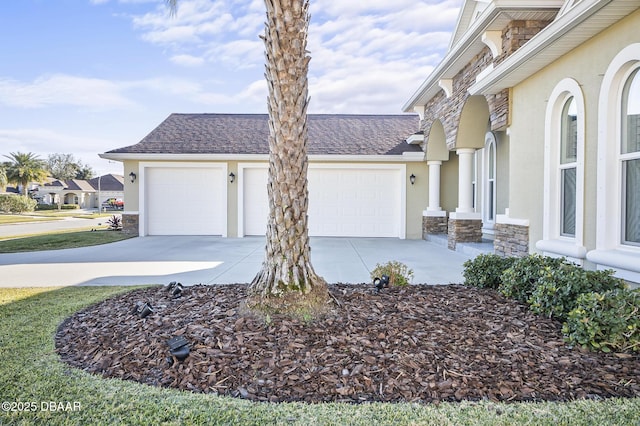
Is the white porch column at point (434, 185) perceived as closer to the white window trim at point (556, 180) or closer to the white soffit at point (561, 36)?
the white soffit at point (561, 36)

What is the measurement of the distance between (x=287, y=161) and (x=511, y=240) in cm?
506

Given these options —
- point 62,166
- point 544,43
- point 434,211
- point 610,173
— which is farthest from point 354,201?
point 62,166

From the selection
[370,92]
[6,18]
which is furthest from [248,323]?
[370,92]

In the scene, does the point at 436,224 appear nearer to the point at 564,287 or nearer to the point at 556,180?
the point at 556,180

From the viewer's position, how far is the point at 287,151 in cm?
378

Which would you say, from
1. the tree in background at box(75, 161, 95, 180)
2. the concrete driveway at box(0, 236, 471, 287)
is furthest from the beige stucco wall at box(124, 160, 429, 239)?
the tree in background at box(75, 161, 95, 180)

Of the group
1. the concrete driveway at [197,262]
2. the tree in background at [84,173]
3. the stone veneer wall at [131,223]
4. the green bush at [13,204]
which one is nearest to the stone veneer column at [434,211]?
the concrete driveway at [197,262]

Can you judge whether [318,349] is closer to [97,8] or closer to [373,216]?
[373,216]

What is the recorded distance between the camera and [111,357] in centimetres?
325

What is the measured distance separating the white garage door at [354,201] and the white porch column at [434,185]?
3.56 feet

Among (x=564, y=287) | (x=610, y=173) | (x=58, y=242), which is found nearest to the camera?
(x=564, y=287)

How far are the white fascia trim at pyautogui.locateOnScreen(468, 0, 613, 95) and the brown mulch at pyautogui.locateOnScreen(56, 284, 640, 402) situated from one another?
339cm

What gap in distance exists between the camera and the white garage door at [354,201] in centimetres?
1350

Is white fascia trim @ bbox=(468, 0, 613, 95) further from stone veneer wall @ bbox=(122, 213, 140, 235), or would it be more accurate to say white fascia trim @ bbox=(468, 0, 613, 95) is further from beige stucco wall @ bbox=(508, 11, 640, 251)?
stone veneer wall @ bbox=(122, 213, 140, 235)
